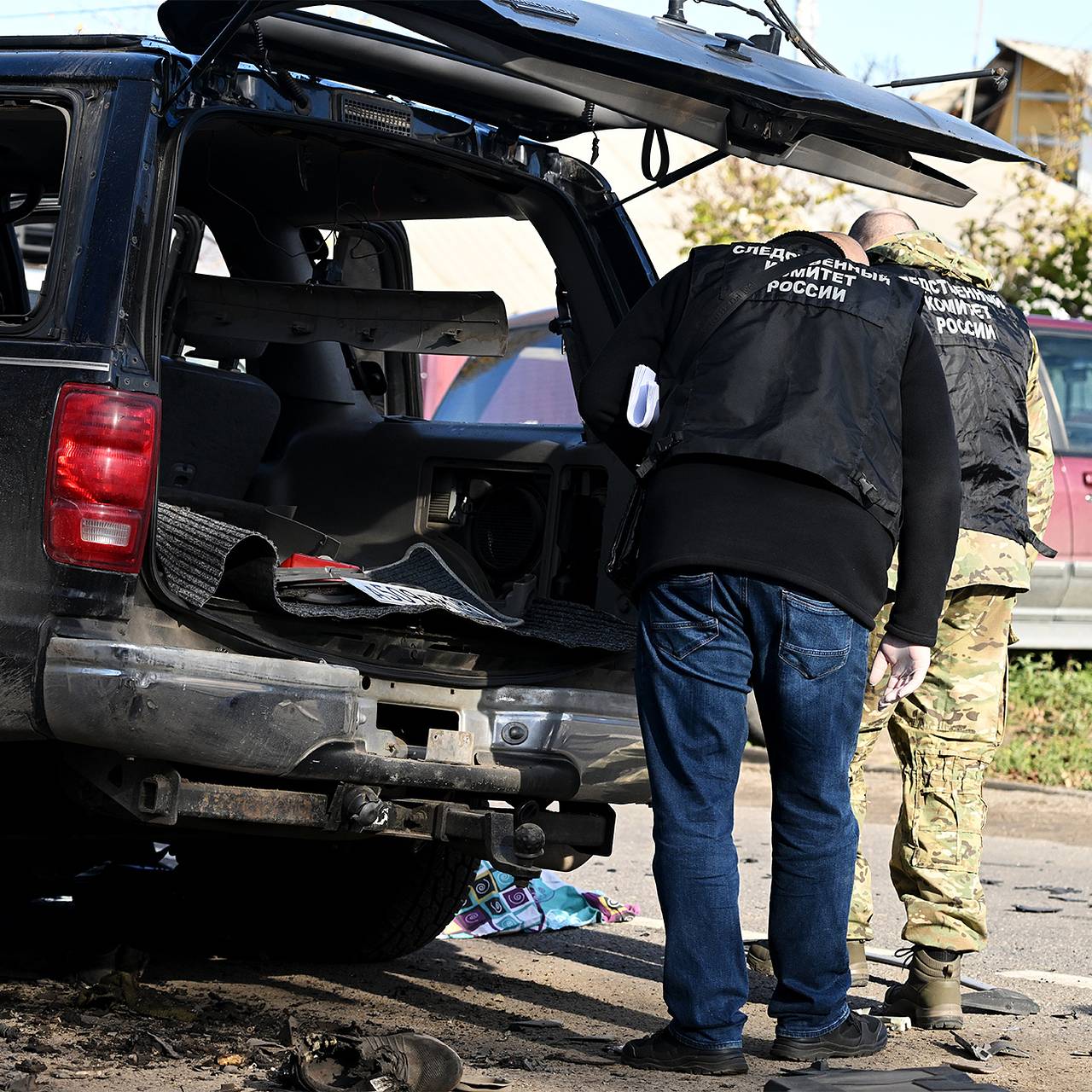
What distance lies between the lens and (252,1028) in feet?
13.1

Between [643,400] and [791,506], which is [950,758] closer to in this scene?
[791,506]

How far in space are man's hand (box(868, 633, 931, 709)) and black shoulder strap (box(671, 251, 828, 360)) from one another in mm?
725

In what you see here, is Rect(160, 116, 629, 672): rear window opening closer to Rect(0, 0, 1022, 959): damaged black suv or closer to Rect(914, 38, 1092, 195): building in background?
Rect(0, 0, 1022, 959): damaged black suv

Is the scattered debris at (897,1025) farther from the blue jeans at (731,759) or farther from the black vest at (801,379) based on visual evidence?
the black vest at (801,379)

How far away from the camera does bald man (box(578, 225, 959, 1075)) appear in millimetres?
3535

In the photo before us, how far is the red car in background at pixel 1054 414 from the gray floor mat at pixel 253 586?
4150mm

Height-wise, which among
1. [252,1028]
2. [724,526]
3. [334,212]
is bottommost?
[252,1028]

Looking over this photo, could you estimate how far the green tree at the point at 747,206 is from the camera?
14422 millimetres

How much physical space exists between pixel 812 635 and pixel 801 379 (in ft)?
1.66

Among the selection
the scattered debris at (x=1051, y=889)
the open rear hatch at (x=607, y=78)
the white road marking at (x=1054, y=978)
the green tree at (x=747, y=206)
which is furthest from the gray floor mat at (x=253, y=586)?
the green tree at (x=747, y=206)

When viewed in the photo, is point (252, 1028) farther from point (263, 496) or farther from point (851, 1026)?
point (263, 496)

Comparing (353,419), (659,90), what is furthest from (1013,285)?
(659,90)

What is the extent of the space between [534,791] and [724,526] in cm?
75

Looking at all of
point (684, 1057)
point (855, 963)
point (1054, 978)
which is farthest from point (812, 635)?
point (1054, 978)
